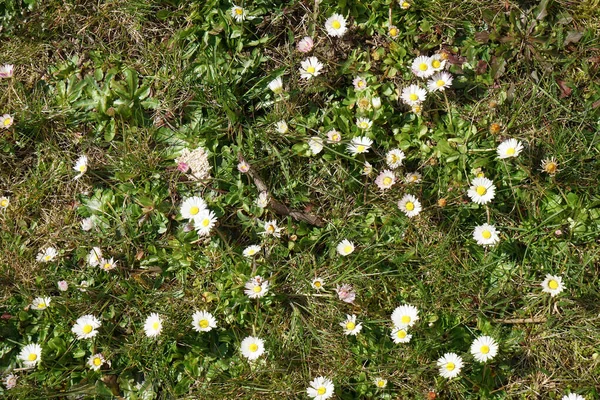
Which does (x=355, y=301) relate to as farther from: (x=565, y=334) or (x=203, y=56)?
(x=203, y=56)

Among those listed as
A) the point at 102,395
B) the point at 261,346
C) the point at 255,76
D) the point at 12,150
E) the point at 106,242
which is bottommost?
the point at 102,395

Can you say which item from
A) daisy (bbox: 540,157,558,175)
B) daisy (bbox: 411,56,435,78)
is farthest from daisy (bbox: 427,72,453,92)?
daisy (bbox: 540,157,558,175)

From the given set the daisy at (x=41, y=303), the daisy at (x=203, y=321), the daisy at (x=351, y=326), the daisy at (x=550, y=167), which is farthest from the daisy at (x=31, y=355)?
the daisy at (x=550, y=167)

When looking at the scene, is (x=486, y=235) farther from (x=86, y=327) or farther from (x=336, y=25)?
(x=86, y=327)

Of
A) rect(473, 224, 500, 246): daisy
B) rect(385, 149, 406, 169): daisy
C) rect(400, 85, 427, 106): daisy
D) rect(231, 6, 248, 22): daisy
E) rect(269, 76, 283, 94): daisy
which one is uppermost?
rect(231, 6, 248, 22): daisy

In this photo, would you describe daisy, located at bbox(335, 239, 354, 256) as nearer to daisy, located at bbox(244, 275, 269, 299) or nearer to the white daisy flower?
daisy, located at bbox(244, 275, 269, 299)

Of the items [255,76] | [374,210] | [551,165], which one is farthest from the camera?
[255,76]

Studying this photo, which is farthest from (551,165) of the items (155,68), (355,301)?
(155,68)

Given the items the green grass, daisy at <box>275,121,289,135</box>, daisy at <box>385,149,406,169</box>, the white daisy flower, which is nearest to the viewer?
the white daisy flower
